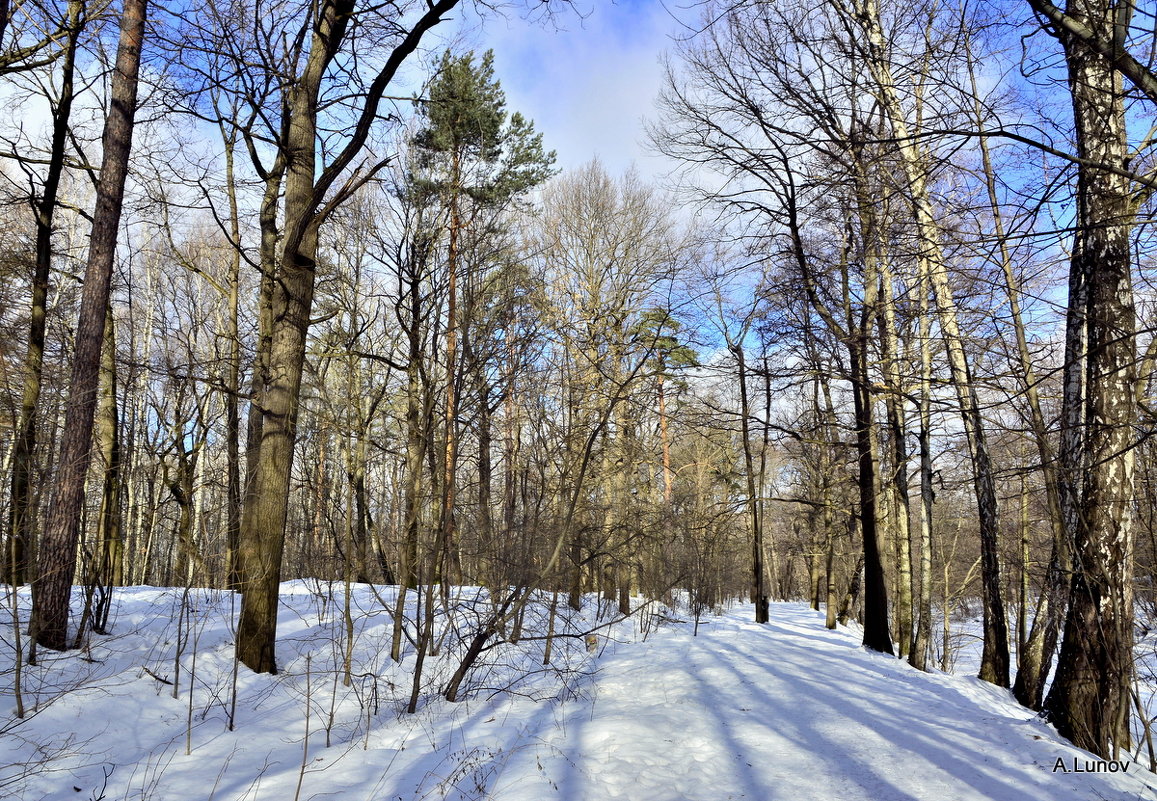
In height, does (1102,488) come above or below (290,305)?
below

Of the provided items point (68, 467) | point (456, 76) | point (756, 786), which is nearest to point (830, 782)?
point (756, 786)

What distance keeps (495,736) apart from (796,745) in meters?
2.53

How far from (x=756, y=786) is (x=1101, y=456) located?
3848mm

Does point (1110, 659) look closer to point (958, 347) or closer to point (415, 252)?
point (958, 347)

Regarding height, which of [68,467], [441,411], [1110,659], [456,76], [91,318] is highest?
[456,76]

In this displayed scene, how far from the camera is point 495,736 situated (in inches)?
212

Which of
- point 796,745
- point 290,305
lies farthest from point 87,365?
point 796,745

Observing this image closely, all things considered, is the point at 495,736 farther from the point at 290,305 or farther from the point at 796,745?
the point at 290,305

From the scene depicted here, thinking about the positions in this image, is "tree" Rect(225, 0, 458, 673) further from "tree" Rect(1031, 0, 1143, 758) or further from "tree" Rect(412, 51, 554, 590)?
"tree" Rect(1031, 0, 1143, 758)

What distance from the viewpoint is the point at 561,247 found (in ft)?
55.6

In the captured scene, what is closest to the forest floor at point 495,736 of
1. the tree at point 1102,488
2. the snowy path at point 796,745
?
the snowy path at point 796,745

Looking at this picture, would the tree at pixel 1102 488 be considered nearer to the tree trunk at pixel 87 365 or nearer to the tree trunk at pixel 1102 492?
the tree trunk at pixel 1102 492

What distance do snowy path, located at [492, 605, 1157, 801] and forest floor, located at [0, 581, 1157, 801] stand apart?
0.02 m

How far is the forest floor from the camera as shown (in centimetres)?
411
